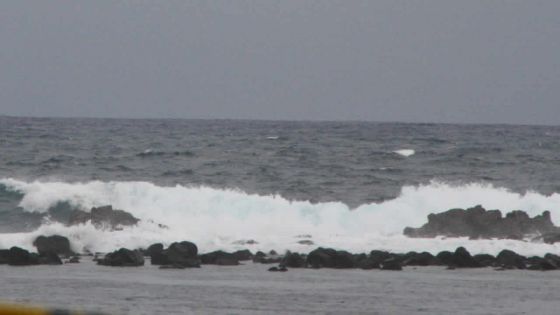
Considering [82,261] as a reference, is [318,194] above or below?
above

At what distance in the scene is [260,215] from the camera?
127 feet

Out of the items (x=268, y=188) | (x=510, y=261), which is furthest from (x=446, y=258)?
(x=268, y=188)

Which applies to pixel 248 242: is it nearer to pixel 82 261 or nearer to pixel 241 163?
pixel 82 261

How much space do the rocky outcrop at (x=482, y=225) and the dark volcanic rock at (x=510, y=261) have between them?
6658 millimetres

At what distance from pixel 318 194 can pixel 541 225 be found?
12.2 m

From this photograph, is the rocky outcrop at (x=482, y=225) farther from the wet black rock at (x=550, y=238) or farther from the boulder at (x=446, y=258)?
the boulder at (x=446, y=258)

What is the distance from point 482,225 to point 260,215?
9.26 meters

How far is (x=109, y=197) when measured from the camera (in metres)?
41.8

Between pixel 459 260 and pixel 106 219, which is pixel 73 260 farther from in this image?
pixel 106 219

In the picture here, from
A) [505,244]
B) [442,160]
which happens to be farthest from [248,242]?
[442,160]

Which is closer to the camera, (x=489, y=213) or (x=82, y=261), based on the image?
(x=82, y=261)

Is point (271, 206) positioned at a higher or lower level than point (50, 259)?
higher

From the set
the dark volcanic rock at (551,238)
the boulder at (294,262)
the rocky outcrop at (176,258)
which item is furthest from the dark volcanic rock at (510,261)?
the rocky outcrop at (176,258)

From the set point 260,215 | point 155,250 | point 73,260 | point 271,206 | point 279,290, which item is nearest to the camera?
point 279,290
